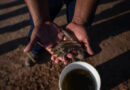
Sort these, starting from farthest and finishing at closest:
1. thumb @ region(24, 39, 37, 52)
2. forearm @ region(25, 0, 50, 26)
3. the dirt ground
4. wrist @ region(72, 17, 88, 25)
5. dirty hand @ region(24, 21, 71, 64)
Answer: the dirt ground, wrist @ region(72, 17, 88, 25), forearm @ region(25, 0, 50, 26), dirty hand @ region(24, 21, 71, 64), thumb @ region(24, 39, 37, 52)

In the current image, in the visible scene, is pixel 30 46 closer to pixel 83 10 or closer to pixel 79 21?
pixel 79 21

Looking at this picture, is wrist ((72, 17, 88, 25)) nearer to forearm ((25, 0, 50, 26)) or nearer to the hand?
the hand

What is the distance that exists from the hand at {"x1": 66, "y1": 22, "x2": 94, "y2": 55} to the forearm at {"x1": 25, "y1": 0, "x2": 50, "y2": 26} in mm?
442

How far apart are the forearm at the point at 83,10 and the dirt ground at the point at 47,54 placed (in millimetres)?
959

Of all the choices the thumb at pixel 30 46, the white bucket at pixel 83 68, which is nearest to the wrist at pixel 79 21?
the white bucket at pixel 83 68

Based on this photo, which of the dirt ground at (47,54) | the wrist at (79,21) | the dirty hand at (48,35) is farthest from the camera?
the dirt ground at (47,54)

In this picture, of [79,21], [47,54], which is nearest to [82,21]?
[79,21]

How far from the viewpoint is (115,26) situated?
3260mm

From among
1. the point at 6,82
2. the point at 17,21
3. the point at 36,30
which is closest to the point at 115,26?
the point at 36,30

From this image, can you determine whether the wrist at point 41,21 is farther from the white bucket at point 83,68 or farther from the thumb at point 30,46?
the white bucket at point 83,68

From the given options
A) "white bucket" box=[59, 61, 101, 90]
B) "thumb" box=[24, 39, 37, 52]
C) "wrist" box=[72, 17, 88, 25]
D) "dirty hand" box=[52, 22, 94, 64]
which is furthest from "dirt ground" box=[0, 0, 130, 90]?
"thumb" box=[24, 39, 37, 52]

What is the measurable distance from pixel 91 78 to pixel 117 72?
1070 millimetres

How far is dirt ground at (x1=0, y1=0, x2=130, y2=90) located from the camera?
2539 millimetres

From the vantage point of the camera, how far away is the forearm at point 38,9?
196 cm
